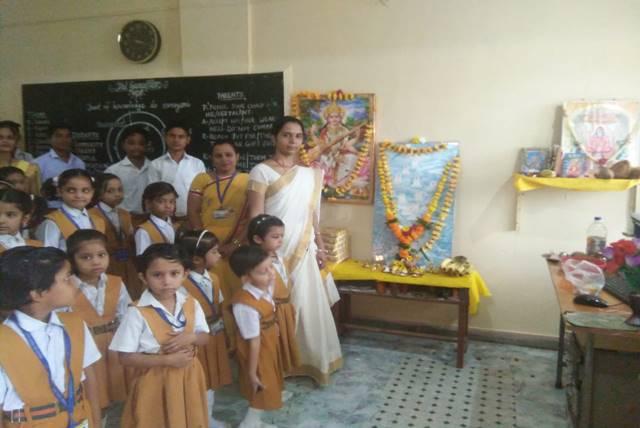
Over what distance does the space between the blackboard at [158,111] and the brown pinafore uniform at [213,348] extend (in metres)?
1.79

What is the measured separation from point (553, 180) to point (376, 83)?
1339mm

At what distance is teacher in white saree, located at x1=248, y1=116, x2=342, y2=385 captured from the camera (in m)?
2.86

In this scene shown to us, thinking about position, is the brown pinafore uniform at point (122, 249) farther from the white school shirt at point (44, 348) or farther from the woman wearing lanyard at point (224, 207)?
the white school shirt at point (44, 348)

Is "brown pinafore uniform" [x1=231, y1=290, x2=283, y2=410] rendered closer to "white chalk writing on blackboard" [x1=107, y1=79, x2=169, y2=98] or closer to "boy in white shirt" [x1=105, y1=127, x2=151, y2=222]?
Answer: "boy in white shirt" [x1=105, y1=127, x2=151, y2=222]

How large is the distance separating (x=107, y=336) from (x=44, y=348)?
0.75m

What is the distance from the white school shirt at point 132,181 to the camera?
3717 millimetres

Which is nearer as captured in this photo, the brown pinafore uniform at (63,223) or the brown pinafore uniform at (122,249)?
the brown pinafore uniform at (63,223)

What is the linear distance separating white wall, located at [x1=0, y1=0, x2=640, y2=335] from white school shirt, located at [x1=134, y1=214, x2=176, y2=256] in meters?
1.31

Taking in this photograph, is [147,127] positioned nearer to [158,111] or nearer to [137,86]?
[158,111]

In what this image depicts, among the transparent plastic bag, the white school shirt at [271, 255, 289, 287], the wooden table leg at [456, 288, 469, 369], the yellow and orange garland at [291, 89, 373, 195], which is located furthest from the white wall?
the white school shirt at [271, 255, 289, 287]

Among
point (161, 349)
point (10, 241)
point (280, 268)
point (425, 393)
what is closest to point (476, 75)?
point (280, 268)

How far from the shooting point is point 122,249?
3.14 metres

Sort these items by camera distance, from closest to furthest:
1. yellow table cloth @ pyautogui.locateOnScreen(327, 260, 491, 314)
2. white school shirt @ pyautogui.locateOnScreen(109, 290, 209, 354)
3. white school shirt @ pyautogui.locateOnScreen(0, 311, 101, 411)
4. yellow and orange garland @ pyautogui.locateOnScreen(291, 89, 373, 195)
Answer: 1. white school shirt @ pyautogui.locateOnScreen(0, 311, 101, 411)
2. white school shirt @ pyautogui.locateOnScreen(109, 290, 209, 354)
3. yellow table cloth @ pyautogui.locateOnScreen(327, 260, 491, 314)
4. yellow and orange garland @ pyautogui.locateOnScreen(291, 89, 373, 195)

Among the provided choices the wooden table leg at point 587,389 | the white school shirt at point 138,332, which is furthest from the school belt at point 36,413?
the wooden table leg at point 587,389
